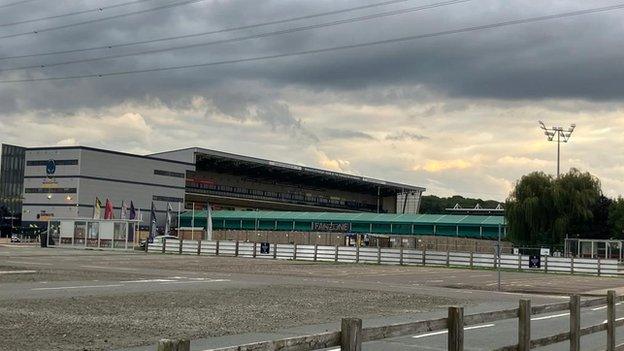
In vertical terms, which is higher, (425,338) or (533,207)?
(533,207)

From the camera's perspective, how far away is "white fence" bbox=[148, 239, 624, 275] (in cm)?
4666

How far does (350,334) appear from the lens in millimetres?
5562

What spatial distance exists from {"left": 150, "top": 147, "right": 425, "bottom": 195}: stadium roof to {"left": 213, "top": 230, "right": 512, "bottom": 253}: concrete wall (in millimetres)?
32106

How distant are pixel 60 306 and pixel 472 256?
37.2m

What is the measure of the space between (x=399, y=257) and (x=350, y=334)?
46.3 meters

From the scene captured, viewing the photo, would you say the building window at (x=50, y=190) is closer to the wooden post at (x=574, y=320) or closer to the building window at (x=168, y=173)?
the building window at (x=168, y=173)

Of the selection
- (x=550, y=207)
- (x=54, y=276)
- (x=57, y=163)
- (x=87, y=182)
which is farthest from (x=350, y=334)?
(x=57, y=163)

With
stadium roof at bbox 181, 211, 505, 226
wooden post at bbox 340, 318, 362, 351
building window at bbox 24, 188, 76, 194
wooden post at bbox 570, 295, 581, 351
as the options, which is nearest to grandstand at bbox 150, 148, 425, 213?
stadium roof at bbox 181, 211, 505, 226

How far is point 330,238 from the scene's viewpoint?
90375 millimetres

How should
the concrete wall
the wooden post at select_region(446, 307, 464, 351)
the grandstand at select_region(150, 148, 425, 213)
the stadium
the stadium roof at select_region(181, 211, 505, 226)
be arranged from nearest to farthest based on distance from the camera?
the wooden post at select_region(446, 307, 464, 351), the concrete wall, the stadium roof at select_region(181, 211, 505, 226), the stadium, the grandstand at select_region(150, 148, 425, 213)

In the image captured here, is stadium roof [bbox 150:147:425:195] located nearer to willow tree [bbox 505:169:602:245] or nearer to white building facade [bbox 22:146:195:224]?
white building facade [bbox 22:146:195:224]

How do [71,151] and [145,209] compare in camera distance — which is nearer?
[71,151]

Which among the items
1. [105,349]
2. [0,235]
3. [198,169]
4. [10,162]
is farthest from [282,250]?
[10,162]

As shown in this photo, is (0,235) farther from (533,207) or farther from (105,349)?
(105,349)
